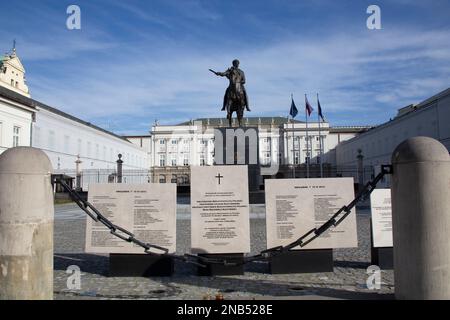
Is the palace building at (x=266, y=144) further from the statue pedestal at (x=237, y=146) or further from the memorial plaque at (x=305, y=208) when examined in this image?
the memorial plaque at (x=305, y=208)

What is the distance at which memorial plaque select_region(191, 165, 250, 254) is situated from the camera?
575 cm

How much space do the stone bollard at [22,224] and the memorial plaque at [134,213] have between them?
2125 millimetres

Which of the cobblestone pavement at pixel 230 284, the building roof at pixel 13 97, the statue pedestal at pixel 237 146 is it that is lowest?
the cobblestone pavement at pixel 230 284

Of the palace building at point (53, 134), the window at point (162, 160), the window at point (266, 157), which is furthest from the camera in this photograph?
the window at point (162, 160)

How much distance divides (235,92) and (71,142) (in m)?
36.8

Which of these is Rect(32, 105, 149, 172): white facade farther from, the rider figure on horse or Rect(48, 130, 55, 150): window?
the rider figure on horse

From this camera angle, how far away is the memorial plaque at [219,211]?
5.75 metres

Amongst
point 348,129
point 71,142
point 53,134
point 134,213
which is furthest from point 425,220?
point 348,129

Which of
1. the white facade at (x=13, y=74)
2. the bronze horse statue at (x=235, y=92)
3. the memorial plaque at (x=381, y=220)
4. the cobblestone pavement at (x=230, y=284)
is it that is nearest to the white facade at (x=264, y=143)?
the white facade at (x=13, y=74)

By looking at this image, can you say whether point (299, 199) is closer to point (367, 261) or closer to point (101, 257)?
point (367, 261)

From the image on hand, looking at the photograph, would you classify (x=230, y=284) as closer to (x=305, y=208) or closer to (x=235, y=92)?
(x=305, y=208)
